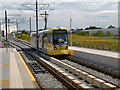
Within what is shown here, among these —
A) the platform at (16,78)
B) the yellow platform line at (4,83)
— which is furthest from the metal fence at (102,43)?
the yellow platform line at (4,83)

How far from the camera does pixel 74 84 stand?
9.71 meters

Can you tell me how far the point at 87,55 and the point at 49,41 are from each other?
4.04 m

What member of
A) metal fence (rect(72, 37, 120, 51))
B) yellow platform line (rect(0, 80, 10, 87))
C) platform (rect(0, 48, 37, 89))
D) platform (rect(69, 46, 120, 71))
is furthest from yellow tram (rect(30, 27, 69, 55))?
yellow platform line (rect(0, 80, 10, 87))

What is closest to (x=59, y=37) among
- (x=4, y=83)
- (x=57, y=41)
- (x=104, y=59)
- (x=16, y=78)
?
(x=57, y=41)

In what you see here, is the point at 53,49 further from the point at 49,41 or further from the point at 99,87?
the point at 99,87

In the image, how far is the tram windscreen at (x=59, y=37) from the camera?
2023 cm

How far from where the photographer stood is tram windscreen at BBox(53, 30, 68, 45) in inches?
797

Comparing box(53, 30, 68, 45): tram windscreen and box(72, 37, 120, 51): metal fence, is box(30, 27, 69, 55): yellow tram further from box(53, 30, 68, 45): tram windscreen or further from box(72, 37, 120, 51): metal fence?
box(72, 37, 120, 51): metal fence

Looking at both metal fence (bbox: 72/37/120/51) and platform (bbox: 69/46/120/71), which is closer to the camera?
platform (bbox: 69/46/120/71)

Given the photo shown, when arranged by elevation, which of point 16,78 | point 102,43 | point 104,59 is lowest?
point 16,78

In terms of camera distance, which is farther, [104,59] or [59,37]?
[59,37]

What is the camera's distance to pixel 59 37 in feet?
66.8

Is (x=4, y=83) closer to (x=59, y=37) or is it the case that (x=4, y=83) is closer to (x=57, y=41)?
(x=57, y=41)

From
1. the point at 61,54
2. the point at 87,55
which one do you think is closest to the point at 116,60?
the point at 87,55
